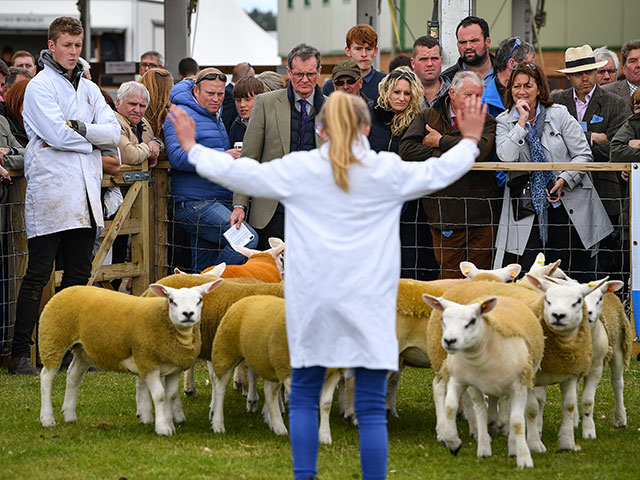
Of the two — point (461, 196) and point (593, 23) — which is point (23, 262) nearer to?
point (461, 196)

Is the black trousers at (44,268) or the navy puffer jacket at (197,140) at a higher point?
the navy puffer jacket at (197,140)

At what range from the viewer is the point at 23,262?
8.71 m

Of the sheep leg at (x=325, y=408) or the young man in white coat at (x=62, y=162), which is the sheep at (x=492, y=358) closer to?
the sheep leg at (x=325, y=408)

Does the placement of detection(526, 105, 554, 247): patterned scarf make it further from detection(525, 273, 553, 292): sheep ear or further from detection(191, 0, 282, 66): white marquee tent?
detection(191, 0, 282, 66): white marquee tent

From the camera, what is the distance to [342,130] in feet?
15.0

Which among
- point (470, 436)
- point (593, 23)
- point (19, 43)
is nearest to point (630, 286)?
point (470, 436)

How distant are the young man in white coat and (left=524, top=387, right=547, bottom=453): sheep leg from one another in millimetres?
3684

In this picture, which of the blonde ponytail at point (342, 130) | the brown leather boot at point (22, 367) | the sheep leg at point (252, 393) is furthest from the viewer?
the brown leather boot at point (22, 367)

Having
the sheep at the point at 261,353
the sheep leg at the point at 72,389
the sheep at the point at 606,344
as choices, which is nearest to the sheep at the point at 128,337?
the sheep leg at the point at 72,389

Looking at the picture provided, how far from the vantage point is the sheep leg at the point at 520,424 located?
5.71 metres

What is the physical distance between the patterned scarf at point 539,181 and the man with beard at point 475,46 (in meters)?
0.75

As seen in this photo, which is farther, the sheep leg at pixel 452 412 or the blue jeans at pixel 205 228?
the blue jeans at pixel 205 228

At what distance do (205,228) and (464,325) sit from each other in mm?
4496

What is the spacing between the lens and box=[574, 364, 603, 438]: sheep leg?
6.50m
